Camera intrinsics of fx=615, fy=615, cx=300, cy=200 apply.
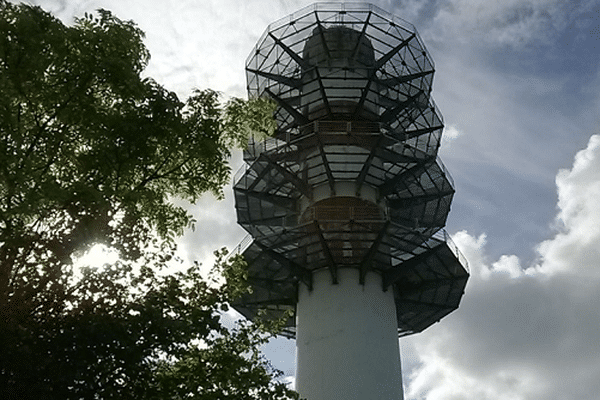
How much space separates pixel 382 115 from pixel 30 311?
2878cm

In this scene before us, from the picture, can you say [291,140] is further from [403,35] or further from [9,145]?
[9,145]

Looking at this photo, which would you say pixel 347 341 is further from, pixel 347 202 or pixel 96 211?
pixel 96 211

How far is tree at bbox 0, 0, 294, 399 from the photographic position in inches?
412

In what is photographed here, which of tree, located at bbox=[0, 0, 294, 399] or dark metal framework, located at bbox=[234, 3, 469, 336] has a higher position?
dark metal framework, located at bbox=[234, 3, 469, 336]

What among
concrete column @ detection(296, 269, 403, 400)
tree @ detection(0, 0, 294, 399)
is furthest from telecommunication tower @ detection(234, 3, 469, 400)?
tree @ detection(0, 0, 294, 399)

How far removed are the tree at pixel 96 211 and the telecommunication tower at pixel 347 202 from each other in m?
17.1

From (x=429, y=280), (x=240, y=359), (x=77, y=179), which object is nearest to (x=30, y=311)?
(x=77, y=179)

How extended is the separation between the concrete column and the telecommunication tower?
57mm

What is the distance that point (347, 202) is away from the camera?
109 feet

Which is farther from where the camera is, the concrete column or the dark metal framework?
the dark metal framework

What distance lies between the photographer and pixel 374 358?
1161 inches

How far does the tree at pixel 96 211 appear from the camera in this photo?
34.3 ft

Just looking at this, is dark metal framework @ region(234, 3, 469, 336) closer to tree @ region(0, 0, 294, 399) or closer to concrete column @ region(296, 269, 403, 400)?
concrete column @ region(296, 269, 403, 400)

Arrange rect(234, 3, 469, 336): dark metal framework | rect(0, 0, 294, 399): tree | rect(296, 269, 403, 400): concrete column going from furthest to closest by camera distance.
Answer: rect(234, 3, 469, 336): dark metal framework < rect(296, 269, 403, 400): concrete column < rect(0, 0, 294, 399): tree
